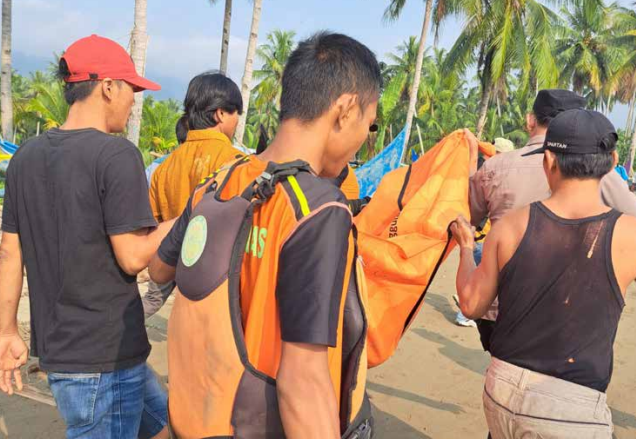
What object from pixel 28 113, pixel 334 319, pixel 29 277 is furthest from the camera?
pixel 28 113

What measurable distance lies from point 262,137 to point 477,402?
3641 millimetres

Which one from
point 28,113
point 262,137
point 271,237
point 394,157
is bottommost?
point 28,113

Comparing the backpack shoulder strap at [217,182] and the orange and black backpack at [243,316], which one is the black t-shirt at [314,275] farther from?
the backpack shoulder strap at [217,182]

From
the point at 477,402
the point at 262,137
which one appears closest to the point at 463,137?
the point at 262,137

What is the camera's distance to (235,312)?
1.22 meters

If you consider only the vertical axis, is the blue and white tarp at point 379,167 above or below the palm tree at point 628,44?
below

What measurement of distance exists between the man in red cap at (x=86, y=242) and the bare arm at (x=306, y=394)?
1061mm

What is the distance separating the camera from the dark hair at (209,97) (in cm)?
313

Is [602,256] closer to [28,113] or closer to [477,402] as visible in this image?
[477,402]

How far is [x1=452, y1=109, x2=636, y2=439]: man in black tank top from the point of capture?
1.94 m

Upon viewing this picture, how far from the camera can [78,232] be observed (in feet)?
6.38

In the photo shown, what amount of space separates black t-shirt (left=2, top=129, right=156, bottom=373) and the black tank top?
151cm

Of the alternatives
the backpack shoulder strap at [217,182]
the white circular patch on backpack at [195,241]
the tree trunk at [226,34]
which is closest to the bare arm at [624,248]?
the backpack shoulder strap at [217,182]

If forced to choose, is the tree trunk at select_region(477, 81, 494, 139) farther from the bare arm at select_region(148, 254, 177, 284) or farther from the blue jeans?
the bare arm at select_region(148, 254, 177, 284)
